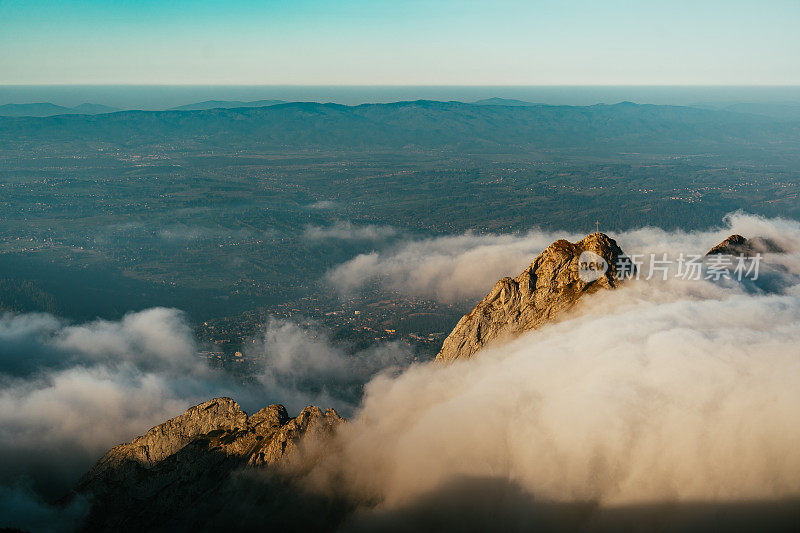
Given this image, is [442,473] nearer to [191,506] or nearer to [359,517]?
[359,517]

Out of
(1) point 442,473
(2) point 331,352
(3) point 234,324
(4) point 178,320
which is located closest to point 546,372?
(1) point 442,473

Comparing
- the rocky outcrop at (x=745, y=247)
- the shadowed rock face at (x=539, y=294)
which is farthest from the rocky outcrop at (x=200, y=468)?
the rocky outcrop at (x=745, y=247)

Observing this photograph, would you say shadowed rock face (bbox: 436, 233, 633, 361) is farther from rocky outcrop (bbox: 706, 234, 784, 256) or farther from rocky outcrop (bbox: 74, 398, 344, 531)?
rocky outcrop (bbox: 706, 234, 784, 256)

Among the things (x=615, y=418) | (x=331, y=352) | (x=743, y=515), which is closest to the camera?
(x=743, y=515)

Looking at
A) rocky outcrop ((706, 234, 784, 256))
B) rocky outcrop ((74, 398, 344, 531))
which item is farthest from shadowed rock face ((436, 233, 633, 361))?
rocky outcrop ((706, 234, 784, 256))

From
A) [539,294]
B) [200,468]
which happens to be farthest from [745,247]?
[200,468]

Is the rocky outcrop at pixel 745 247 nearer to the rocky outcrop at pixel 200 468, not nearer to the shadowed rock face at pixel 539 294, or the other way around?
the shadowed rock face at pixel 539 294

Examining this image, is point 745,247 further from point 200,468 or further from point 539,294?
point 200,468
